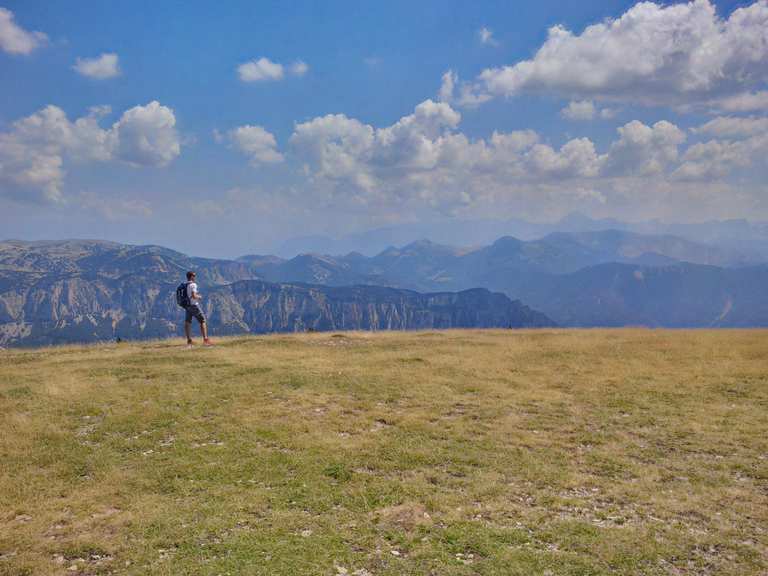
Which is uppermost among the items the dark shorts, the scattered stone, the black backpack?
the black backpack

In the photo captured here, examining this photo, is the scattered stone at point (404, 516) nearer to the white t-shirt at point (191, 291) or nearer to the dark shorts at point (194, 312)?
the dark shorts at point (194, 312)

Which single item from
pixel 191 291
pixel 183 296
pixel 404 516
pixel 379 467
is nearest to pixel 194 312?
pixel 183 296

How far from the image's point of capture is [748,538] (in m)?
12.4

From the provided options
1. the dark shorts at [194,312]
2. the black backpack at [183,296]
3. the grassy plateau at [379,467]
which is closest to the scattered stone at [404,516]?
the grassy plateau at [379,467]

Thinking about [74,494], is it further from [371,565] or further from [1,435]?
[371,565]

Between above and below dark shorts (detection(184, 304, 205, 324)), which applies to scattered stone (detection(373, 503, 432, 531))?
below

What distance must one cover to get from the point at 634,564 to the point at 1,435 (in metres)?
21.0

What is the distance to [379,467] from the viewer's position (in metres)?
16.5

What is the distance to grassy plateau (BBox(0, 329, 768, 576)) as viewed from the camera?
11.6m

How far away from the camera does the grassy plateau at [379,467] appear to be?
456 inches

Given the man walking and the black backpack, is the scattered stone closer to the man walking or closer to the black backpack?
the man walking

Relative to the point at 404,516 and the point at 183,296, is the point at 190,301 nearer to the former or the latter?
the point at 183,296

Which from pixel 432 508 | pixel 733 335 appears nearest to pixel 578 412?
pixel 432 508

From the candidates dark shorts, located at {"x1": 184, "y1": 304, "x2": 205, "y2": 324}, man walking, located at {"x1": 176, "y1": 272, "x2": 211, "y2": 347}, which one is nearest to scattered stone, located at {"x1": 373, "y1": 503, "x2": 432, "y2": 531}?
man walking, located at {"x1": 176, "y1": 272, "x2": 211, "y2": 347}
